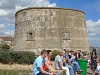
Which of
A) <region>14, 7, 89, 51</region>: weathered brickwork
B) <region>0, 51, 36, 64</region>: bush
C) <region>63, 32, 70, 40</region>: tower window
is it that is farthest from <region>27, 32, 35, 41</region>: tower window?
<region>0, 51, 36, 64</region>: bush

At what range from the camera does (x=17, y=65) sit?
21188mm

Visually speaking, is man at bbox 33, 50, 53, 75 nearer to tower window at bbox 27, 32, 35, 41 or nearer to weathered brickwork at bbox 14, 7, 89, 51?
weathered brickwork at bbox 14, 7, 89, 51

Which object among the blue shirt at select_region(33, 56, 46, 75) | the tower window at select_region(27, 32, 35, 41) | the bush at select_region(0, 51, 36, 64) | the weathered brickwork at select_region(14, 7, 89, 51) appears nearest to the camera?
the blue shirt at select_region(33, 56, 46, 75)

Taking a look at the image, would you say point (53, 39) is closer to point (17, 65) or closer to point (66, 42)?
point (66, 42)

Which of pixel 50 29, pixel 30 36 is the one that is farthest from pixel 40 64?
pixel 30 36

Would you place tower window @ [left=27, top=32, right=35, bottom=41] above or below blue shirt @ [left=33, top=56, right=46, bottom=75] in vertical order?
above

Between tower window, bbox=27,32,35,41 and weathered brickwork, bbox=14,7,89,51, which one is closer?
weathered brickwork, bbox=14,7,89,51

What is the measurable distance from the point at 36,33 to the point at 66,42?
5225 mm

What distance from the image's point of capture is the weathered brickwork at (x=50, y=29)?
1318 inches

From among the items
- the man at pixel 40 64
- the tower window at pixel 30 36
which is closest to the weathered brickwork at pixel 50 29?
the tower window at pixel 30 36

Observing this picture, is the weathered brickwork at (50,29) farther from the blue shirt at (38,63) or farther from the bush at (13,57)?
the blue shirt at (38,63)

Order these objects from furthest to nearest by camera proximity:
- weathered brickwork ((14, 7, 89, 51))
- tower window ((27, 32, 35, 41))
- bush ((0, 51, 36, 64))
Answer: tower window ((27, 32, 35, 41))
weathered brickwork ((14, 7, 89, 51))
bush ((0, 51, 36, 64))

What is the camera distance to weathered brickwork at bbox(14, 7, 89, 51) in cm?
3347

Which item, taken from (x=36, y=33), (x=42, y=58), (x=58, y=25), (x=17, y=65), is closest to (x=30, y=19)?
(x=36, y=33)
